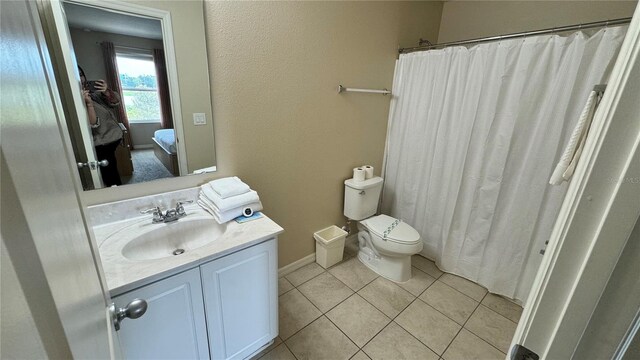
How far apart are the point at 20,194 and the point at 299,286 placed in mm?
1990

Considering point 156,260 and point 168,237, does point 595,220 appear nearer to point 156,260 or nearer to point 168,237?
point 156,260

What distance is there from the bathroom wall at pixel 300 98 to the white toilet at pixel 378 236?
17cm

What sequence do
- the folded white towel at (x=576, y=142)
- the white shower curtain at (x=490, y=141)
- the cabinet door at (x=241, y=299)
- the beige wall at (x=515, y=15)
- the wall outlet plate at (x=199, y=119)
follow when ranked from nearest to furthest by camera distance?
the folded white towel at (x=576, y=142), the cabinet door at (x=241, y=299), the wall outlet plate at (x=199, y=119), the white shower curtain at (x=490, y=141), the beige wall at (x=515, y=15)

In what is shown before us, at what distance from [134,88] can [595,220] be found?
163cm

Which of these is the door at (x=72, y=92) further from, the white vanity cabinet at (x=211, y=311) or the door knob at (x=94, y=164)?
the white vanity cabinet at (x=211, y=311)

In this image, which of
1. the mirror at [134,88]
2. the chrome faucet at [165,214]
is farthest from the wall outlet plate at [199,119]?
the chrome faucet at [165,214]

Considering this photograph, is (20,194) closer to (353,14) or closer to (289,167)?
(289,167)

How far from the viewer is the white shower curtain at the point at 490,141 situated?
155 cm

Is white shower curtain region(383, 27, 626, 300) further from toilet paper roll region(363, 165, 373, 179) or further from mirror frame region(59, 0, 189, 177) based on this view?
mirror frame region(59, 0, 189, 177)

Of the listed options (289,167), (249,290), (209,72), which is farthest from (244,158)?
(249,290)

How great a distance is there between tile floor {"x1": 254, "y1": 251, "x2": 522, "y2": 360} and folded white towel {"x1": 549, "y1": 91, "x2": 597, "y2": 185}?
1105mm

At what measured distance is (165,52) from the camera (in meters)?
1.29

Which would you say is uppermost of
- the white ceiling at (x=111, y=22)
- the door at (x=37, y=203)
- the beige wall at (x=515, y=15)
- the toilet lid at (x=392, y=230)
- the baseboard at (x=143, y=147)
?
the beige wall at (x=515, y=15)

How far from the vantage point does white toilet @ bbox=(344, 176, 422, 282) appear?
199 cm
